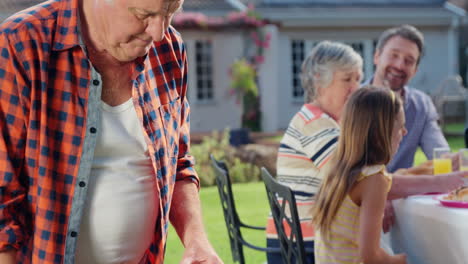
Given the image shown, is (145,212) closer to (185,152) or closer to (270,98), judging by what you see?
(185,152)

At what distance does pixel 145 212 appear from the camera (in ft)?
6.11

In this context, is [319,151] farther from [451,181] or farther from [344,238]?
[451,181]

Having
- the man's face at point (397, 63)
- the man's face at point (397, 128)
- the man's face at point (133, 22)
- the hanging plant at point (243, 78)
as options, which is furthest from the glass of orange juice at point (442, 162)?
the hanging plant at point (243, 78)

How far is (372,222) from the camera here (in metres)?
2.81

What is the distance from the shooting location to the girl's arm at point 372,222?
110 inches

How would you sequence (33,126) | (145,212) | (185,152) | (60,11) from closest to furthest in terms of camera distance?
(33,126) < (60,11) < (145,212) < (185,152)

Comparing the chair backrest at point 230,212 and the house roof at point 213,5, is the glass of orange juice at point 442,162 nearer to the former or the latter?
the chair backrest at point 230,212

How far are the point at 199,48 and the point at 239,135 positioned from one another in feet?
22.2

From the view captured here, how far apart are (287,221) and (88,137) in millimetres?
1513

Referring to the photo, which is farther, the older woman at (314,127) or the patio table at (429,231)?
the older woman at (314,127)

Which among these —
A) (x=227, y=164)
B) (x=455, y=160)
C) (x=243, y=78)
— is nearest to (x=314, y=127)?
(x=455, y=160)

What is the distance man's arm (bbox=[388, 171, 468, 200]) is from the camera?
331 cm

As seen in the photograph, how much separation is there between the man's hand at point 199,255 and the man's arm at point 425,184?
67.3 inches

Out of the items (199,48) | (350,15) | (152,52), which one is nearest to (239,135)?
(199,48)
